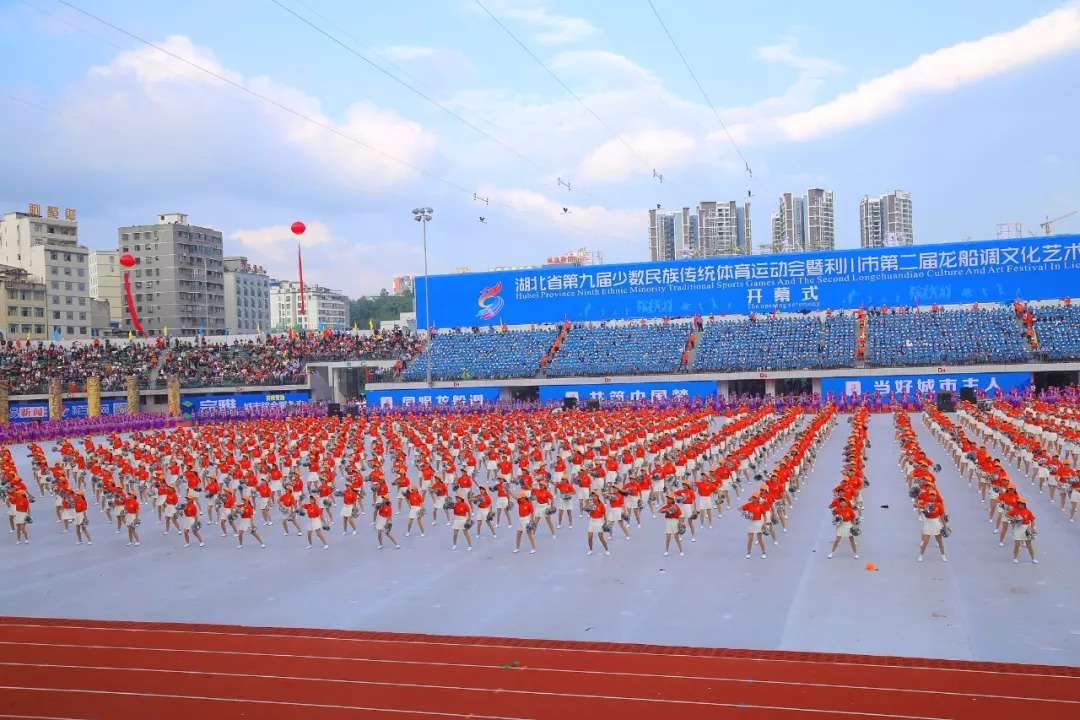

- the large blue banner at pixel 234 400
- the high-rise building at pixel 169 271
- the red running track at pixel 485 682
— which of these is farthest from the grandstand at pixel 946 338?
the high-rise building at pixel 169 271

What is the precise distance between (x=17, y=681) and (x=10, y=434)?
32710mm

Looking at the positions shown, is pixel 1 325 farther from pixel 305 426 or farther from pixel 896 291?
pixel 896 291

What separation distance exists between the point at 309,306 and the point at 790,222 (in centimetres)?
8435

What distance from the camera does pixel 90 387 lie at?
151 feet

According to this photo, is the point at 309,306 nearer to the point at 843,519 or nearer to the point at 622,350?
the point at 622,350

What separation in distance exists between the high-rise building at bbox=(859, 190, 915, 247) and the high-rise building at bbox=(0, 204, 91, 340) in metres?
66.0

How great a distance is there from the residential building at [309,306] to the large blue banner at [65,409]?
86.5 m

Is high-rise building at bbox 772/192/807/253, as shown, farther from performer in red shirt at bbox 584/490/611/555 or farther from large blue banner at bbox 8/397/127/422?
performer in red shirt at bbox 584/490/611/555

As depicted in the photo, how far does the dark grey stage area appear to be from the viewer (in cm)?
1081

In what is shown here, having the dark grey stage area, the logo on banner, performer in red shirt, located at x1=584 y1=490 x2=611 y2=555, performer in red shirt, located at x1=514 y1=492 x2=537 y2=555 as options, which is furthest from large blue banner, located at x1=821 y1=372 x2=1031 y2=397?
performer in red shirt, located at x1=514 y1=492 x2=537 y2=555

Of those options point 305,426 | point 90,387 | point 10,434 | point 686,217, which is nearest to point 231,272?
point 686,217

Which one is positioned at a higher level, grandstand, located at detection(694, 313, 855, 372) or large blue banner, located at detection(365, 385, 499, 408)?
grandstand, located at detection(694, 313, 855, 372)

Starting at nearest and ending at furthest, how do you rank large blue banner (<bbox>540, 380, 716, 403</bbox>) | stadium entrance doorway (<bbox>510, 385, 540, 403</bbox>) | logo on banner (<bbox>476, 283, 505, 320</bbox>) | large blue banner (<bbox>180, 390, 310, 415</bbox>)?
1. large blue banner (<bbox>540, 380, 716, 403</bbox>)
2. stadium entrance doorway (<bbox>510, 385, 540, 403</bbox>)
3. large blue banner (<bbox>180, 390, 310, 415</bbox>)
4. logo on banner (<bbox>476, 283, 505, 320</bbox>)

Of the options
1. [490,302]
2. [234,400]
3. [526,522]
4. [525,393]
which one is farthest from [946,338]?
[234,400]
